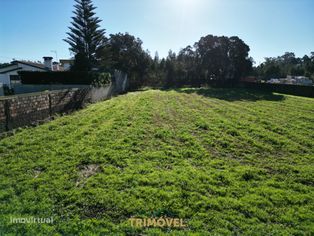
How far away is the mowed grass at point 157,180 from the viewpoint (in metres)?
2.72

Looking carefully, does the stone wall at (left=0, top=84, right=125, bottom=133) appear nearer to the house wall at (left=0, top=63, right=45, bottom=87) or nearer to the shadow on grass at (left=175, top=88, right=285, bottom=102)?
the shadow on grass at (left=175, top=88, right=285, bottom=102)

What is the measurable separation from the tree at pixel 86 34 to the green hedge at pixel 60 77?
8868 millimetres

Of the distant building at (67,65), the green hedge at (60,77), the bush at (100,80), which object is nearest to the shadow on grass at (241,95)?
the bush at (100,80)

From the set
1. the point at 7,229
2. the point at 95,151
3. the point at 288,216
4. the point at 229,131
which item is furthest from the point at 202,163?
the point at 7,229

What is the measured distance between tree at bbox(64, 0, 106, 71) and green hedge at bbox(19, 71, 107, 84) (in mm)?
8868

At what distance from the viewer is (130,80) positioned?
33250 millimetres

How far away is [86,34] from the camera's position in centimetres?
2648

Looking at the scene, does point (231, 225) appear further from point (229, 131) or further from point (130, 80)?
Result: point (130, 80)

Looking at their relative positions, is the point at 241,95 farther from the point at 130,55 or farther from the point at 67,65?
the point at 67,65

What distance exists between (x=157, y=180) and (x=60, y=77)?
619 inches

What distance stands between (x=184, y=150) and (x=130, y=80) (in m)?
29.1

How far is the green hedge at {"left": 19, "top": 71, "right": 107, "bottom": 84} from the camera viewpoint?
646 inches

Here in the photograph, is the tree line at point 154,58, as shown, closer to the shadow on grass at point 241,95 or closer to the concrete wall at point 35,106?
the shadow on grass at point 241,95

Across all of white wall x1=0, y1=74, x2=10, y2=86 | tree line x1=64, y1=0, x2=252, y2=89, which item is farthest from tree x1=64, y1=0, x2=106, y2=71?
white wall x1=0, y1=74, x2=10, y2=86
